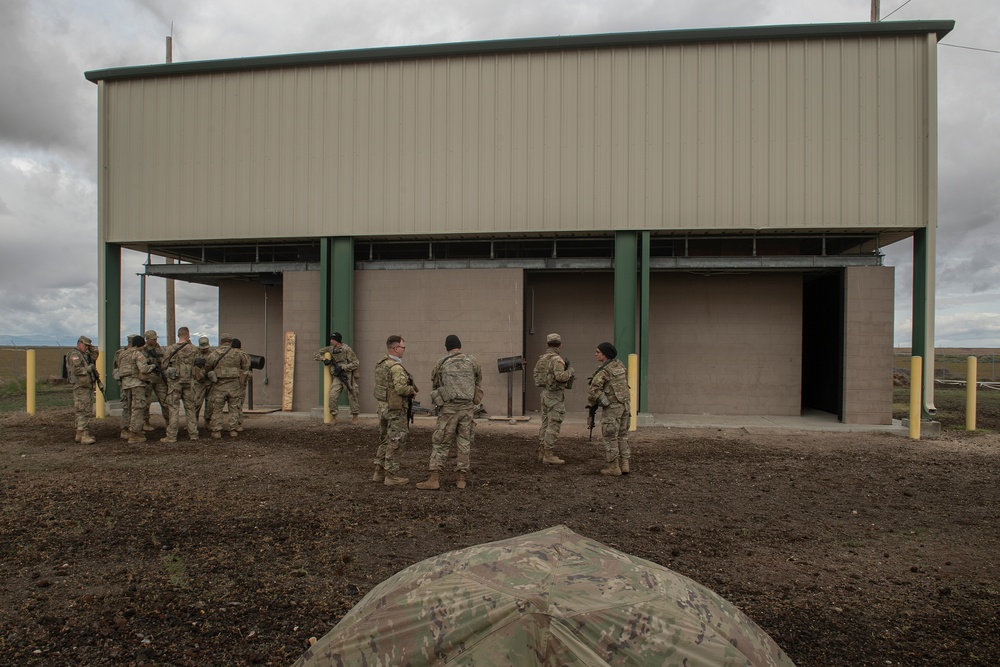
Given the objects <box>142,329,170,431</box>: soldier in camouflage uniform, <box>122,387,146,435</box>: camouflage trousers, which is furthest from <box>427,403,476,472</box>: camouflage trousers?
<box>122,387,146,435</box>: camouflage trousers

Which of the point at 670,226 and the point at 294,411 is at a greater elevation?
the point at 670,226

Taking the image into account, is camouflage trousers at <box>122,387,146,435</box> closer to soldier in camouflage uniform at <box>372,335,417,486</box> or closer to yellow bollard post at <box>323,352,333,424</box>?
yellow bollard post at <box>323,352,333,424</box>

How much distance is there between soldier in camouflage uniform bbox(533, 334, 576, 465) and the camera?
816cm

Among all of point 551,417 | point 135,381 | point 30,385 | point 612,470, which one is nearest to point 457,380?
point 551,417

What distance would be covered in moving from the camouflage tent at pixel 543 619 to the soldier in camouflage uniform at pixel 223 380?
29.3ft

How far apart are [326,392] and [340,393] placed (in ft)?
1.11

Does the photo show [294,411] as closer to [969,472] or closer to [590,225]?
[590,225]

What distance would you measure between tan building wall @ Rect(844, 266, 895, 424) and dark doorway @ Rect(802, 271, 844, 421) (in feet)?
5.95

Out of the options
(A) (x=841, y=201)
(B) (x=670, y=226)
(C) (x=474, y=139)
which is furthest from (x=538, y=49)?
(A) (x=841, y=201)

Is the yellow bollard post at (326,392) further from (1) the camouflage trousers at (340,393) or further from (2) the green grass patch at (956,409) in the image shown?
(2) the green grass patch at (956,409)

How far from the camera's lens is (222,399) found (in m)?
10.2

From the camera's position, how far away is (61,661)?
10.1 feet

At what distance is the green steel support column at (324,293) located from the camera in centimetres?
1284

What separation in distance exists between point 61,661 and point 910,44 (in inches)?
580
